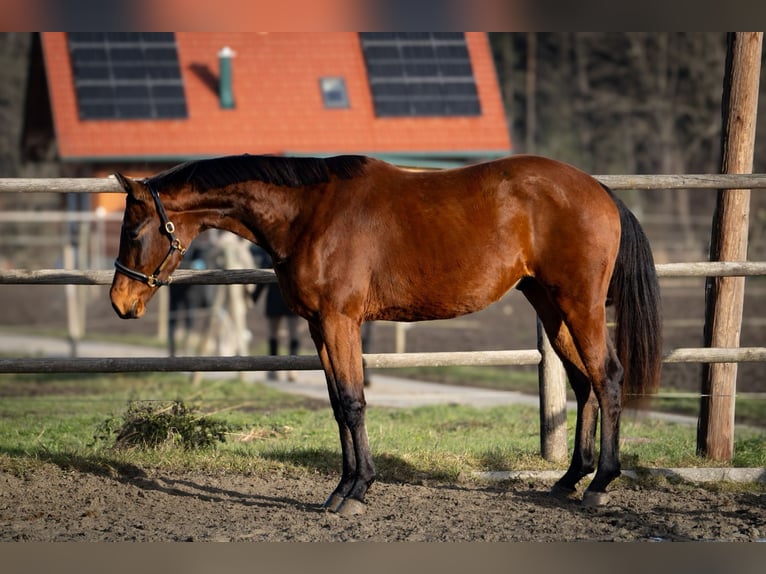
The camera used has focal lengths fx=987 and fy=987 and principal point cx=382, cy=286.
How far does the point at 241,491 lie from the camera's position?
5.16 m

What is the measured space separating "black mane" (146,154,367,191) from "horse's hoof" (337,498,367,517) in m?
1.54

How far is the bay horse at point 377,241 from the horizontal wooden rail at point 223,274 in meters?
0.63

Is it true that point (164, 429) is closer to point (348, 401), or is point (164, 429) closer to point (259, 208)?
point (348, 401)

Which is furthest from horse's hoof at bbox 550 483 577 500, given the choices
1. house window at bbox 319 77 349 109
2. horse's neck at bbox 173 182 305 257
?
house window at bbox 319 77 349 109

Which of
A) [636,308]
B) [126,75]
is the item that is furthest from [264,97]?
[636,308]

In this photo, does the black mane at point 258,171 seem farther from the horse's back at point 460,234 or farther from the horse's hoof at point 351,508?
the horse's hoof at point 351,508

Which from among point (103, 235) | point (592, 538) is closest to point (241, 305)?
point (592, 538)

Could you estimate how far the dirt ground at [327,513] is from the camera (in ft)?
14.2

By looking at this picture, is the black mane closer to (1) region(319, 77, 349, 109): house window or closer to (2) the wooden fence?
(2) the wooden fence

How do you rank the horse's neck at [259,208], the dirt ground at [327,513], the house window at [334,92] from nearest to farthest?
the dirt ground at [327,513] < the horse's neck at [259,208] < the house window at [334,92]

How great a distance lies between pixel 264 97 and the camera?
2291 cm

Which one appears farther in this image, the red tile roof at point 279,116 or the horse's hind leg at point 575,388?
the red tile roof at point 279,116

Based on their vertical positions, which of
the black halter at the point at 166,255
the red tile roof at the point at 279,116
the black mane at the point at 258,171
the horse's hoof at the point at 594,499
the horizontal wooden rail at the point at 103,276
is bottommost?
the horse's hoof at the point at 594,499

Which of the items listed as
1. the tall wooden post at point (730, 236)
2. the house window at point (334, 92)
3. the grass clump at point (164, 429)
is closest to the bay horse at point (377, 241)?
the tall wooden post at point (730, 236)
